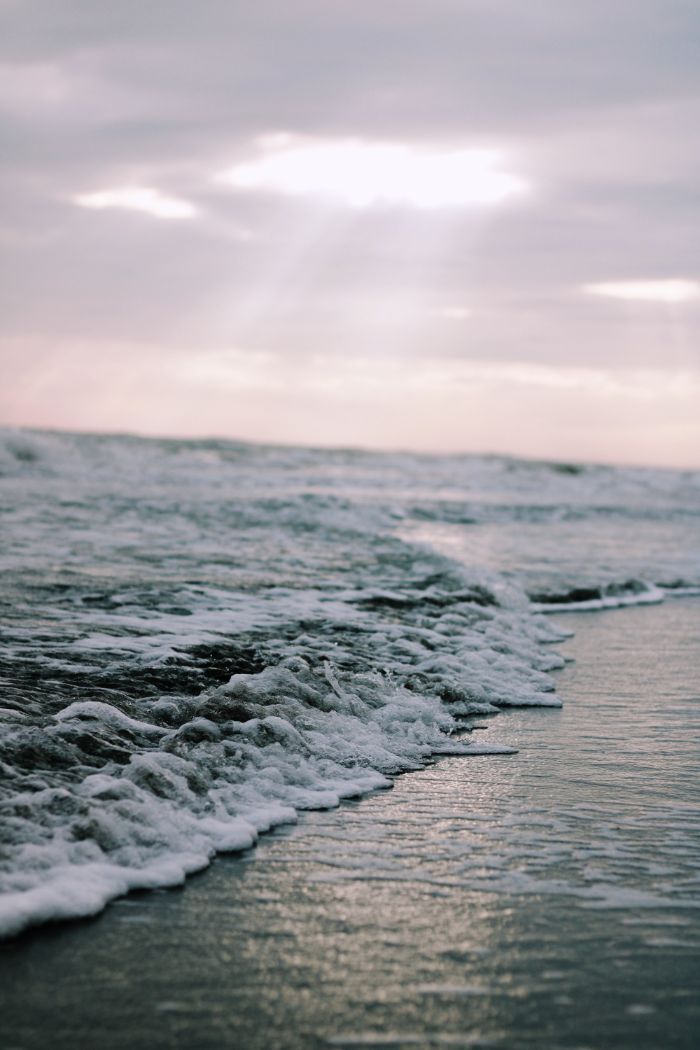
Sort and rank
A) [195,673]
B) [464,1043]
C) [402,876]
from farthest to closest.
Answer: [195,673] < [402,876] < [464,1043]

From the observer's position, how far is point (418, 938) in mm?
3625

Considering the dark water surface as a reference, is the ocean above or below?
above

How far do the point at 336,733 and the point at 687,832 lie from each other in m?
2.21

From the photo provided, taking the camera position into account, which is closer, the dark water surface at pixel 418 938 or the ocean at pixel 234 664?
the dark water surface at pixel 418 938

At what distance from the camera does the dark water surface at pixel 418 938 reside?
3053 mm

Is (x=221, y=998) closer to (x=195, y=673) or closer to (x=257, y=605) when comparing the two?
(x=195, y=673)

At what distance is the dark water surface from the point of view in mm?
3053

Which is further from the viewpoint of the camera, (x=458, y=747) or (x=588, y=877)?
(x=458, y=747)

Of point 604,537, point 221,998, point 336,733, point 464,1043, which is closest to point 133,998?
point 221,998

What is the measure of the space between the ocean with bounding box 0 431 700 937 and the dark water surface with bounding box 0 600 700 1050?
→ 6.1 inches

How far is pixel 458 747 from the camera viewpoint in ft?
21.0

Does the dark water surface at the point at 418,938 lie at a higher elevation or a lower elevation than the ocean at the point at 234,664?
lower

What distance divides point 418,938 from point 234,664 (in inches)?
161

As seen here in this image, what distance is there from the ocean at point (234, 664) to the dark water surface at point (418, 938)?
0.15 metres
